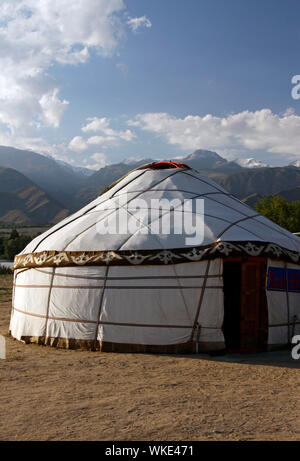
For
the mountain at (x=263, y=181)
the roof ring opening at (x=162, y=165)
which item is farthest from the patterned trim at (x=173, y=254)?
the mountain at (x=263, y=181)

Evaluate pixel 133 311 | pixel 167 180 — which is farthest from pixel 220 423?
pixel 167 180

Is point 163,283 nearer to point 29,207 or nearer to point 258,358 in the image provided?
point 258,358

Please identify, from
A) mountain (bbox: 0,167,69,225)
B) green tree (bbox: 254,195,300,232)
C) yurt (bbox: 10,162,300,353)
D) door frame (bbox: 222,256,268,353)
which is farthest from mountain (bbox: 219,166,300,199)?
door frame (bbox: 222,256,268,353)

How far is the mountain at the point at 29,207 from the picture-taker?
86875 mm

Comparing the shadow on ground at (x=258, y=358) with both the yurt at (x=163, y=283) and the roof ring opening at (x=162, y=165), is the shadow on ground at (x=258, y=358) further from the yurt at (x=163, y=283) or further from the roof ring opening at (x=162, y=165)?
the roof ring opening at (x=162, y=165)

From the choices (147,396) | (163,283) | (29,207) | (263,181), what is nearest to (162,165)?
(163,283)

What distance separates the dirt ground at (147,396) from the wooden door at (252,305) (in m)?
0.27

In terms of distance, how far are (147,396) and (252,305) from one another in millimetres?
2461

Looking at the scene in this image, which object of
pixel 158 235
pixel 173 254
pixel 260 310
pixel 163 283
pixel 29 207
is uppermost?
pixel 29 207

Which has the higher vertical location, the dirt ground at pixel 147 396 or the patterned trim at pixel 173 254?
the patterned trim at pixel 173 254

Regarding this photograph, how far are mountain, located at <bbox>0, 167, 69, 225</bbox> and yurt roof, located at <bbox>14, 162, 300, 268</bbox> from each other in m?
78.9

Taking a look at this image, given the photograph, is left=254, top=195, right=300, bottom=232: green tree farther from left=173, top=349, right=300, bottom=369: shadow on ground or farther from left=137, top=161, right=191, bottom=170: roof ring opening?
left=173, top=349, right=300, bottom=369: shadow on ground

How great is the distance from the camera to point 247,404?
11.3 ft

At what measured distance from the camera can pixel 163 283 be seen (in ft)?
17.1
